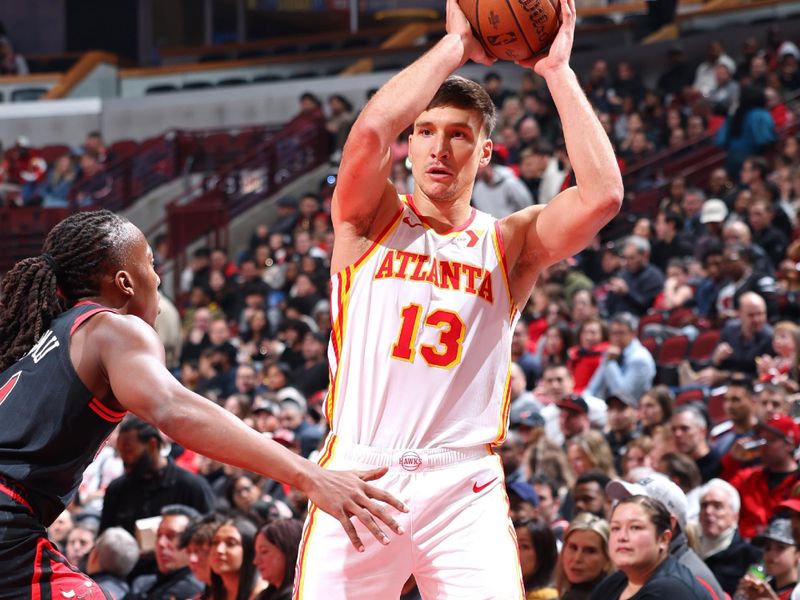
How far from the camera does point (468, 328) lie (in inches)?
161

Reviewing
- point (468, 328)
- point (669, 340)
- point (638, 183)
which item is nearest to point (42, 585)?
point (468, 328)

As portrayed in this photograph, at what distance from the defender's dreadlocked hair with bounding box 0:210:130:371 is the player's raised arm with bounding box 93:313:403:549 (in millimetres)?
356

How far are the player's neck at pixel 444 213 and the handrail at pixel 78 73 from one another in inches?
797

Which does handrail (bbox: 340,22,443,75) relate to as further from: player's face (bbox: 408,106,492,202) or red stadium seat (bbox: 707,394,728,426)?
player's face (bbox: 408,106,492,202)

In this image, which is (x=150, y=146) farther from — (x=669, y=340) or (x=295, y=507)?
(x=295, y=507)

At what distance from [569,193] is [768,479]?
3.67 m

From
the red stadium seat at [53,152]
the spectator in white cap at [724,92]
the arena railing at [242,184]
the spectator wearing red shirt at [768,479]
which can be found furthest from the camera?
the red stadium seat at [53,152]

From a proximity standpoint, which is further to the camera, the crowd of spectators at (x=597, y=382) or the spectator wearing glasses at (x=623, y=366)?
the spectator wearing glasses at (x=623, y=366)

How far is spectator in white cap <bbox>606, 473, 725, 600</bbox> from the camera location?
5477 mm

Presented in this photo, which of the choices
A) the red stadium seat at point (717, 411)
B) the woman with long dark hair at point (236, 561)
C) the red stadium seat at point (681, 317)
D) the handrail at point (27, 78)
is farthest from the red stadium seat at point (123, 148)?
the woman with long dark hair at point (236, 561)

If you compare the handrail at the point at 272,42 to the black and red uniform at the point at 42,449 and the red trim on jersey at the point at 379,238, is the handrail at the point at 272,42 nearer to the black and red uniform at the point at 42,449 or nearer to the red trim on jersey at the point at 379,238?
the red trim on jersey at the point at 379,238

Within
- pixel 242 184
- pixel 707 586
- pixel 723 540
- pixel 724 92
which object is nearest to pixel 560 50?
pixel 707 586

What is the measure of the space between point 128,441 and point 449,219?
409 centimetres

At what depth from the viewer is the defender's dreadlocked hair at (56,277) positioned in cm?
352
